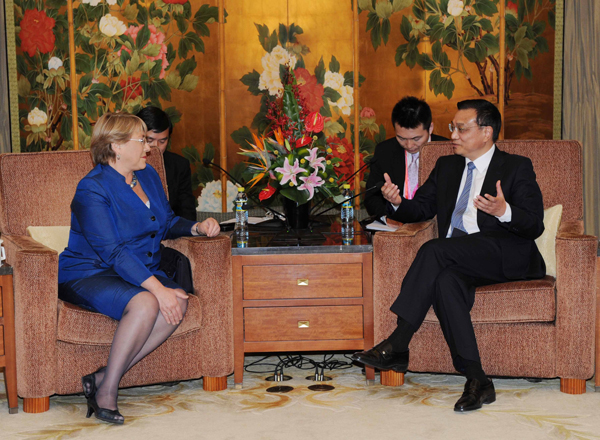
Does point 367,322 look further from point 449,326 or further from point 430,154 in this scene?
point 430,154

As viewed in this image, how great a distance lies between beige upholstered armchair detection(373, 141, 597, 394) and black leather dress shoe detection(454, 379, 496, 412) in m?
0.17

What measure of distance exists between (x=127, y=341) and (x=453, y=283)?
49.8 inches

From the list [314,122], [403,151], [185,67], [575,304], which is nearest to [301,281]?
[314,122]

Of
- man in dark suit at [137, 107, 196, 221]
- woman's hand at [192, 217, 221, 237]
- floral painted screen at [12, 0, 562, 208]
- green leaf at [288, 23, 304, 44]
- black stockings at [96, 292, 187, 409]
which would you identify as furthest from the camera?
green leaf at [288, 23, 304, 44]

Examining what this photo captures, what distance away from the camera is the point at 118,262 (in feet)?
9.18

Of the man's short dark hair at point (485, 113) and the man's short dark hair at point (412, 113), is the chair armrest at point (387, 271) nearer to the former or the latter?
the man's short dark hair at point (485, 113)

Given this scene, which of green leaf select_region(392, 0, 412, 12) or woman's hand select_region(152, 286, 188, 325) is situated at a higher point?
green leaf select_region(392, 0, 412, 12)

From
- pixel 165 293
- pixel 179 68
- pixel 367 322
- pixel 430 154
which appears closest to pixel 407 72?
pixel 179 68

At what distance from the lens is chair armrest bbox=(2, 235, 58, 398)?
274cm

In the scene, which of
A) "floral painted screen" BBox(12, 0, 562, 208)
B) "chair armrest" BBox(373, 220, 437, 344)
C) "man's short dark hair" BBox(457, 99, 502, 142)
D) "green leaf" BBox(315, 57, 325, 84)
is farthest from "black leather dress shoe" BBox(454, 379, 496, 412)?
"green leaf" BBox(315, 57, 325, 84)

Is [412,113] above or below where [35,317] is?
above

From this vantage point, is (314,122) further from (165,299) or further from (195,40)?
(195,40)

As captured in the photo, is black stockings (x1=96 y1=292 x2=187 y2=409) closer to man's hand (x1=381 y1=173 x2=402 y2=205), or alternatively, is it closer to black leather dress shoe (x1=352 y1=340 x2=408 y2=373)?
black leather dress shoe (x1=352 y1=340 x2=408 y2=373)

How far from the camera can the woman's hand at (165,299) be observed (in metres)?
2.78
